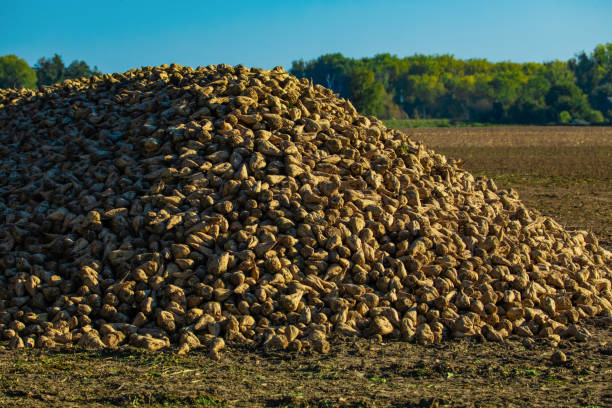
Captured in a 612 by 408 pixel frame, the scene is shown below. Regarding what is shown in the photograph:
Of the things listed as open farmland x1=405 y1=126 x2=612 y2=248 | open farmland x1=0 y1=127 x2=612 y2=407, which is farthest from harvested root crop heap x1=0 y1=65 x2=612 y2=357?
open farmland x1=405 y1=126 x2=612 y2=248

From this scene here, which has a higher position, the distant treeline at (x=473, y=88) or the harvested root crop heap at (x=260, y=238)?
the distant treeline at (x=473, y=88)

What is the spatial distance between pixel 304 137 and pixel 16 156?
3.10 metres

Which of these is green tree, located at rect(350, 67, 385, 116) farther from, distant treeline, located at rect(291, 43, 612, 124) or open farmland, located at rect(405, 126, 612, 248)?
open farmland, located at rect(405, 126, 612, 248)

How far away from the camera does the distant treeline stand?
58781 millimetres

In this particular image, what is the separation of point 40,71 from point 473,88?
191 feet

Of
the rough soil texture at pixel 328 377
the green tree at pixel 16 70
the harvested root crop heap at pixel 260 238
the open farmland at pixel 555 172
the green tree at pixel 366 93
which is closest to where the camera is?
the rough soil texture at pixel 328 377

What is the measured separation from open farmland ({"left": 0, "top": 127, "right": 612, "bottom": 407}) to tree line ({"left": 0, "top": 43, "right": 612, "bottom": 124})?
43.7m

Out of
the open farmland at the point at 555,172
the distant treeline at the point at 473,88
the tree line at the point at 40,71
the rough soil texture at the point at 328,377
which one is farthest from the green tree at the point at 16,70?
the rough soil texture at the point at 328,377

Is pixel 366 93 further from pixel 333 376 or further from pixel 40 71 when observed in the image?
pixel 333 376

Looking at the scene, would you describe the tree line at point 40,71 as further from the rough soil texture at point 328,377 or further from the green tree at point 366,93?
the rough soil texture at point 328,377

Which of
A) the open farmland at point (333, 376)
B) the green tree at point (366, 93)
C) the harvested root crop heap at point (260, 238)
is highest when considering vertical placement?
the green tree at point (366, 93)

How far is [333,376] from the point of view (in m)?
4.39

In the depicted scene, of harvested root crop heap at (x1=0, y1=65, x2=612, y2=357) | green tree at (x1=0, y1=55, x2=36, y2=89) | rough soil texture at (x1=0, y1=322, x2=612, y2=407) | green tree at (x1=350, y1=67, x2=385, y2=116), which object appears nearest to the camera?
rough soil texture at (x1=0, y1=322, x2=612, y2=407)

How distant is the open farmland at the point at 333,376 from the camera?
157 inches
